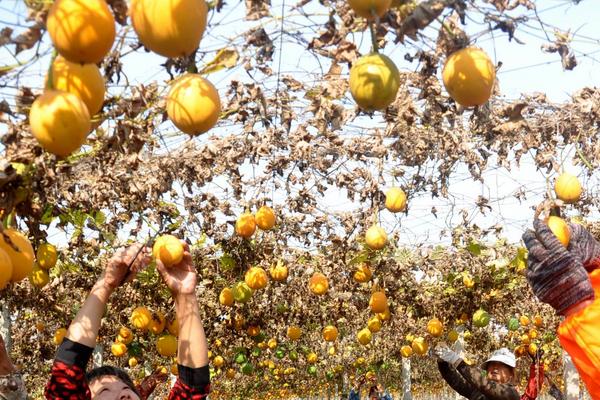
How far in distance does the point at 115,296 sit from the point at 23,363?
9.07 meters

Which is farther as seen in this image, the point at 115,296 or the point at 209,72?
the point at 115,296

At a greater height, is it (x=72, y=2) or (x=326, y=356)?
(x=326, y=356)

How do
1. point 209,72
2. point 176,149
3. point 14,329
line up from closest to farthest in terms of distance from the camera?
point 209,72 < point 176,149 < point 14,329

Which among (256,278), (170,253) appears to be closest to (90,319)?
(170,253)

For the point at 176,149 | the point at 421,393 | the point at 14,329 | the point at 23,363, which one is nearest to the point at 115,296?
the point at 176,149

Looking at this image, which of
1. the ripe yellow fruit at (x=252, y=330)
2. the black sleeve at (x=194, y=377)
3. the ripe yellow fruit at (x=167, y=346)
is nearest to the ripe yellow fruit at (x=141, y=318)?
the ripe yellow fruit at (x=167, y=346)

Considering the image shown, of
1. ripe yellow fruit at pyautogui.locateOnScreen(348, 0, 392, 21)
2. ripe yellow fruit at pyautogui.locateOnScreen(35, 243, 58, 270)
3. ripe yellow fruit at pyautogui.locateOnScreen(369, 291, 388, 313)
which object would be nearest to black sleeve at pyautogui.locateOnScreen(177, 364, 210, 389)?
ripe yellow fruit at pyautogui.locateOnScreen(348, 0, 392, 21)

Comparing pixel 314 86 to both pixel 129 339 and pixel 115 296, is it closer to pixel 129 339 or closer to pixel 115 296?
pixel 115 296

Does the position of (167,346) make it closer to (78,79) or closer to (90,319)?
(90,319)

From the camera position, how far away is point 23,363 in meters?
15.6

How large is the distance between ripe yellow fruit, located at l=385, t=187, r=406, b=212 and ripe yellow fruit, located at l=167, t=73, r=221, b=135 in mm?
3431

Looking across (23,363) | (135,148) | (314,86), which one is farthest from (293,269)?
(23,363)

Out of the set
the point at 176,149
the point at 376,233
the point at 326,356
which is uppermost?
the point at 326,356

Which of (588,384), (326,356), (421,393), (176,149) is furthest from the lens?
(421,393)
